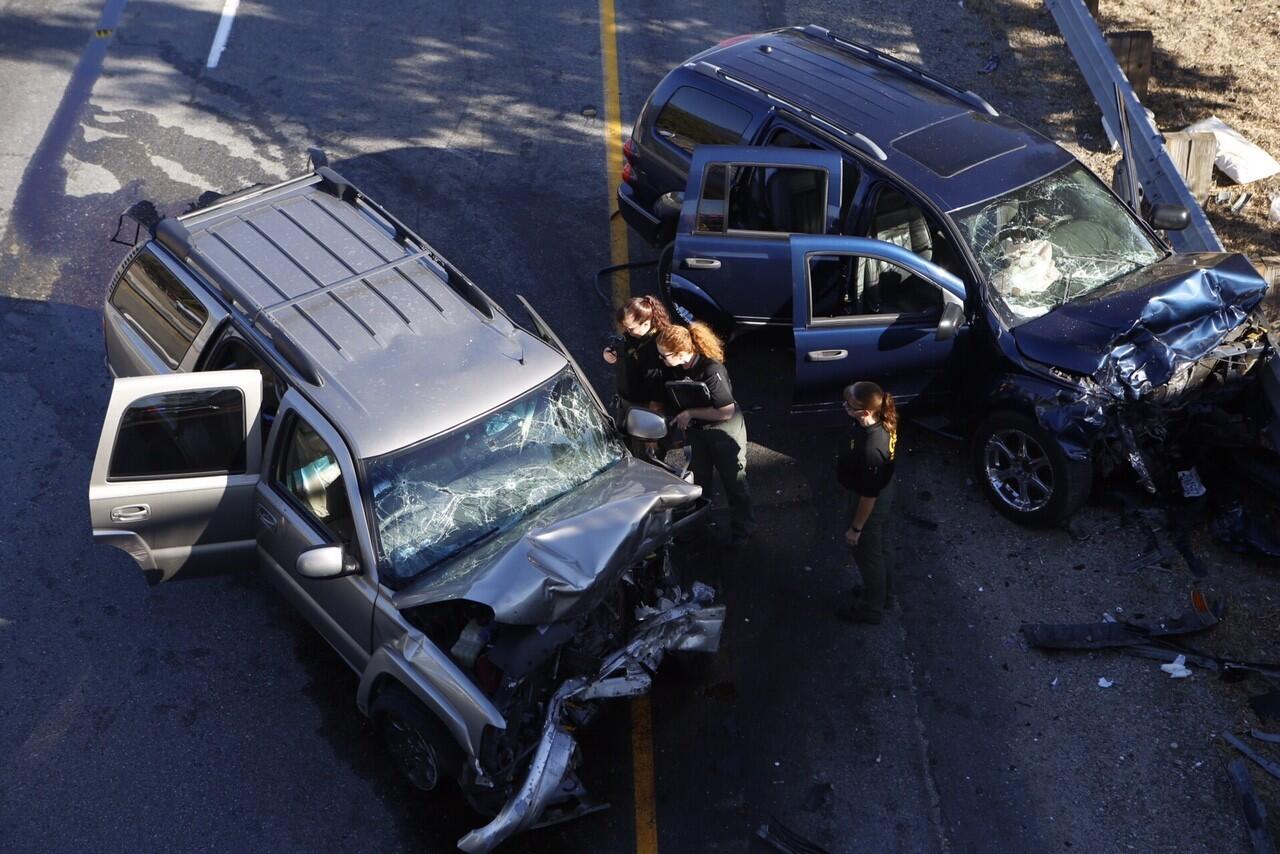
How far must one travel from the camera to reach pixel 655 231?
368 inches

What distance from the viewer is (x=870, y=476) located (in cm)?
644

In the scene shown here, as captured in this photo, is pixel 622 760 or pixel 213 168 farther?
pixel 213 168

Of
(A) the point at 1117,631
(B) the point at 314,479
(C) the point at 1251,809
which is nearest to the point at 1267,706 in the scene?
(C) the point at 1251,809

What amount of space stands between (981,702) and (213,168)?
8.43 metres

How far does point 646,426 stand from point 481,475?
108 cm

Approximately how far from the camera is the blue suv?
720 cm

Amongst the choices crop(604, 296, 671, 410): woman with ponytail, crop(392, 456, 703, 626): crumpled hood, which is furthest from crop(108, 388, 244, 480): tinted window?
crop(604, 296, 671, 410): woman with ponytail

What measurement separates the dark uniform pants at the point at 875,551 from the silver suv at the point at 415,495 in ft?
3.41

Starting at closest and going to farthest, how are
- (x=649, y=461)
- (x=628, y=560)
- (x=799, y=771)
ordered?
(x=628, y=560) < (x=799, y=771) < (x=649, y=461)

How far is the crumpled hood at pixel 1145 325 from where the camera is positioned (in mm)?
7098

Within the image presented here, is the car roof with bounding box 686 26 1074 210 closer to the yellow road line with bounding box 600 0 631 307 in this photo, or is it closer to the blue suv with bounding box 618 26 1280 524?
the blue suv with bounding box 618 26 1280 524

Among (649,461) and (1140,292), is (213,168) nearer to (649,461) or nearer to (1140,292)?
(649,461)

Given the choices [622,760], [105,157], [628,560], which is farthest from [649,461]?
[105,157]

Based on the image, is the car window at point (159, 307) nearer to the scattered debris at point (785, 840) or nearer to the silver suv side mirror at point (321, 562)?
the silver suv side mirror at point (321, 562)
